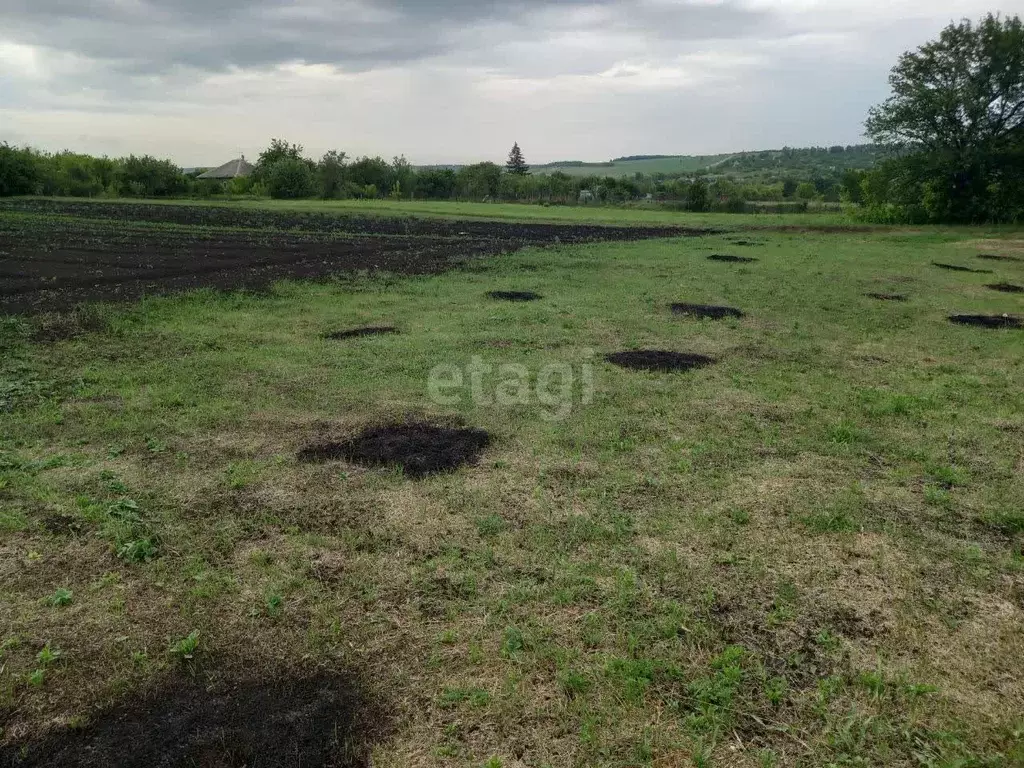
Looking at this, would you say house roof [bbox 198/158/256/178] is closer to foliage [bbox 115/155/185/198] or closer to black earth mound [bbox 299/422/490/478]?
foliage [bbox 115/155/185/198]

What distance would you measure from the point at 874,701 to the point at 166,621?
12.9ft

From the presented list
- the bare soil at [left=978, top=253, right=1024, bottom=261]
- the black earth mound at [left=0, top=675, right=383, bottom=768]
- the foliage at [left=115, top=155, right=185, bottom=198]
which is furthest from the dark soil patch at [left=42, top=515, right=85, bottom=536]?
the foliage at [left=115, top=155, right=185, bottom=198]

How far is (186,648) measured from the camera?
12.1 ft

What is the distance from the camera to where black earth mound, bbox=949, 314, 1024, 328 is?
12.5 meters

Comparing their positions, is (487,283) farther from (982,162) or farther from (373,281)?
(982,162)

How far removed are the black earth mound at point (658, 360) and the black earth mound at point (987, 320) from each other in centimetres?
646

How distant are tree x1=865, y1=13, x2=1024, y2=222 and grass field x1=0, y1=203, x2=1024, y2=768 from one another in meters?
33.0

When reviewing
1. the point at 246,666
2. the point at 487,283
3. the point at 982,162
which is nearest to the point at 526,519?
the point at 246,666

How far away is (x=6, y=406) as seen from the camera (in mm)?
7309

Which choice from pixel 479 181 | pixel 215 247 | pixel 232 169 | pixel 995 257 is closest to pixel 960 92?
pixel 995 257

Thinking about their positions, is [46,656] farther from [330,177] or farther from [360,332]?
[330,177]

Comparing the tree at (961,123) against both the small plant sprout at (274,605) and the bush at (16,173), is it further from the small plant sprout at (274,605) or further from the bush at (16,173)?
the bush at (16,173)

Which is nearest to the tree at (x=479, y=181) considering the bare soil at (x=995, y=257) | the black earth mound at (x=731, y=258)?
the black earth mound at (x=731, y=258)

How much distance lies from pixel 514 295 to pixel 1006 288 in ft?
41.8
